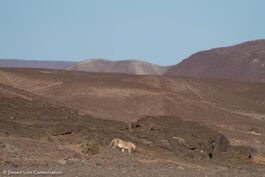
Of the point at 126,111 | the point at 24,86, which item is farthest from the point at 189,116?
the point at 24,86

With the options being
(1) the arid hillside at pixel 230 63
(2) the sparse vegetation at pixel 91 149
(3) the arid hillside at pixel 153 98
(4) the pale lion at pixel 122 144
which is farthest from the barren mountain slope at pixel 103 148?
(1) the arid hillside at pixel 230 63

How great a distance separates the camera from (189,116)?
44969 millimetres

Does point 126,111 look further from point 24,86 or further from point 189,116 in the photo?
point 24,86

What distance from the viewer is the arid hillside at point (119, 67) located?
468 ft

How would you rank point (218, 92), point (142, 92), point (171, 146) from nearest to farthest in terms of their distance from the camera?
point (171, 146), point (142, 92), point (218, 92)

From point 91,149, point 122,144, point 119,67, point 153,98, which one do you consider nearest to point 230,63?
point 119,67

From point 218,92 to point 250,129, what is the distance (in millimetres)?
20457

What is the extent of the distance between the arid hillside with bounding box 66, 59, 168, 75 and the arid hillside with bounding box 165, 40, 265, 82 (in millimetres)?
8914

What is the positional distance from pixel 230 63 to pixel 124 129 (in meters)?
99.9

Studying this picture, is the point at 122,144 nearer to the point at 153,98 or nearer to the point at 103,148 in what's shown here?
the point at 103,148

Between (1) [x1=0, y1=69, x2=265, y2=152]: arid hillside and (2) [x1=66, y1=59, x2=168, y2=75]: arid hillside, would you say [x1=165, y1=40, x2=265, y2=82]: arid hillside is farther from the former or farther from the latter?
(1) [x1=0, y1=69, x2=265, y2=152]: arid hillside

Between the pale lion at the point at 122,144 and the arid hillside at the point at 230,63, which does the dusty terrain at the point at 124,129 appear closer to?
the pale lion at the point at 122,144

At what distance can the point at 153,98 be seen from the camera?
48.0 meters

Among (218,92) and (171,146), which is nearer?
(171,146)
